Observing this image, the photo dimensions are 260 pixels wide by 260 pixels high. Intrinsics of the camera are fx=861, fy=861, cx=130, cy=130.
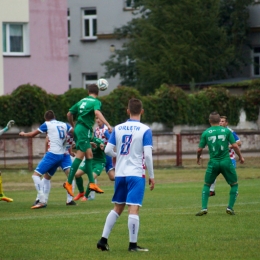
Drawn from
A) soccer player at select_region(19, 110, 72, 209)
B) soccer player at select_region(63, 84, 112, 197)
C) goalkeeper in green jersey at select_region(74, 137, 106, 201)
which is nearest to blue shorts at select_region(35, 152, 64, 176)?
soccer player at select_region(19, 110, 72, 209)

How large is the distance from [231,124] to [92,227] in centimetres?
2848

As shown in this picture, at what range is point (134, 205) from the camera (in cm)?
A: 1050

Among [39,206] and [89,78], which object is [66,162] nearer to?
[39,206]

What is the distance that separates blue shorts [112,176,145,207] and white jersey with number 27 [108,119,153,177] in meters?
0.07

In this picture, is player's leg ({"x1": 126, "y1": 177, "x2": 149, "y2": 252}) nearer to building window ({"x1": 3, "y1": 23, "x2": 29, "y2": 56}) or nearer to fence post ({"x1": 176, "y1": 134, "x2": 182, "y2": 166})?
fence post ({"x1": 176, "y1": 134, "x2": 182, "y2": 166})

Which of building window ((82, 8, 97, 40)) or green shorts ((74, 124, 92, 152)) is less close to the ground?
building window ((82, 8, 97, 40))

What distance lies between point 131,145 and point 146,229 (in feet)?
8.55

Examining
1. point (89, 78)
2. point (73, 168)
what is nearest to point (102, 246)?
point (73, 168)

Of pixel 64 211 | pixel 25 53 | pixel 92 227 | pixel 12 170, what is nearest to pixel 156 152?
pixel 12 170

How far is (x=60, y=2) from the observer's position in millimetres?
46094

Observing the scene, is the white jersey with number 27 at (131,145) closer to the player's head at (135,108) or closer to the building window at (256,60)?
the player's head at (135,108)

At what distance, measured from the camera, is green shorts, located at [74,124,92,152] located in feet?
55.5

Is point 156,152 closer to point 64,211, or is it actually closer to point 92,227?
point 64,211

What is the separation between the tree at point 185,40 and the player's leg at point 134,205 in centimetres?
4111
